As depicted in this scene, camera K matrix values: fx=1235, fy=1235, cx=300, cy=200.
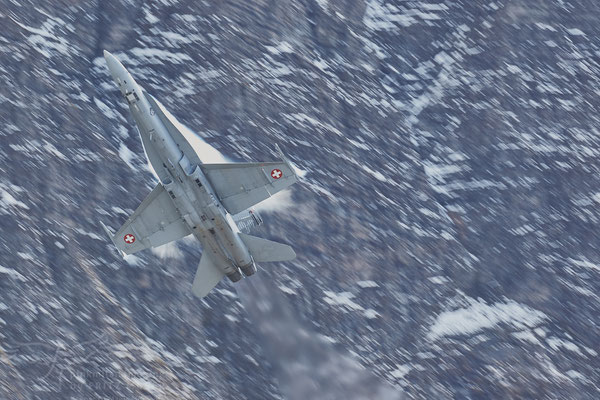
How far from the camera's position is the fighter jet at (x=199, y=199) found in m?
65.7

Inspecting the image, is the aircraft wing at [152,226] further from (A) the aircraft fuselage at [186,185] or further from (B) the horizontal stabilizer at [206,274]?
(B) the horizontal stabilizer at [206,274]

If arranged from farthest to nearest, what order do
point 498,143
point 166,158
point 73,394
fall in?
point 498,143
point 73,394
point 166,158

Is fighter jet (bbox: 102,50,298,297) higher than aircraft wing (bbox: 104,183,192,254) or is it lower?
higher

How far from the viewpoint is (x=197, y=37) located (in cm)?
9425

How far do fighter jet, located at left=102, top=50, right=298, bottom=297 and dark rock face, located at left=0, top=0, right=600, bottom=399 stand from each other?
11352 millimetres

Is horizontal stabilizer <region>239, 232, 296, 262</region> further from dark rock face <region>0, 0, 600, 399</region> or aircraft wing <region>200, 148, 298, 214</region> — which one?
dark rock face <region>0, 0, 600, 399</region>

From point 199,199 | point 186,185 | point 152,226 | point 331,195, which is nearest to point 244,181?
point 199,199

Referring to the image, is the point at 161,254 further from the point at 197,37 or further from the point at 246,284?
the point at 197,37

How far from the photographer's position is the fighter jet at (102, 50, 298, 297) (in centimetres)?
6569

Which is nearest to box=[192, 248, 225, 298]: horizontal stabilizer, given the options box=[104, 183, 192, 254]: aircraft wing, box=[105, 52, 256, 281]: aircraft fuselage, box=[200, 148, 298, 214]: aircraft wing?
box=[105, 52, 256, 281]: aircraft fuselage

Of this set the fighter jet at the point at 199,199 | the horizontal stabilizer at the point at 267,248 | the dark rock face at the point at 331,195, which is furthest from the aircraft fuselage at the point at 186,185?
the dark rock face at the point at 331,195

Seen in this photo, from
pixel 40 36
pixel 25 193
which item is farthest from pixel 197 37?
pixel 25 193

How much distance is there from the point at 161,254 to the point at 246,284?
6.04 meters

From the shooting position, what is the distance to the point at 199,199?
6644 centimetres
